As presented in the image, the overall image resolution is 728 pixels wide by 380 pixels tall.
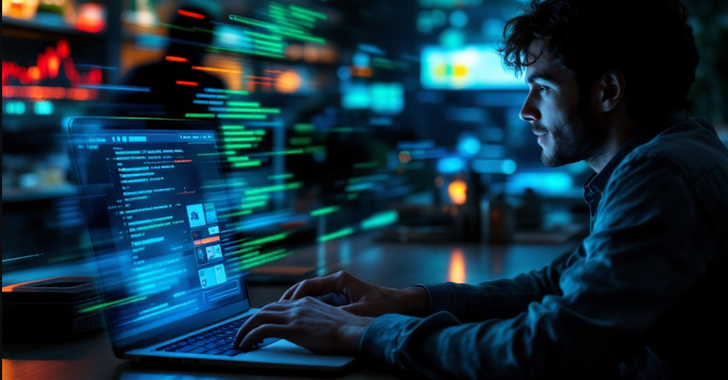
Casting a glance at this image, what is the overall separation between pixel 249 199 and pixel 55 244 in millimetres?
2526

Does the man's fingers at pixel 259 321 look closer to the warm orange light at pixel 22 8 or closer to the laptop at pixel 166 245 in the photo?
the laptop at pixel 166 245

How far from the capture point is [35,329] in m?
1.07

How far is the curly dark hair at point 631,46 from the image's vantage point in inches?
43.2

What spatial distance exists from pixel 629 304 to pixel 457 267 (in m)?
1.11

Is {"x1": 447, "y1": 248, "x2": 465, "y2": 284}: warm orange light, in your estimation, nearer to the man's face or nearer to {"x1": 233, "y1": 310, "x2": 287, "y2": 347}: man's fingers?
the man's face

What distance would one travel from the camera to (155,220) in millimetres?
1000

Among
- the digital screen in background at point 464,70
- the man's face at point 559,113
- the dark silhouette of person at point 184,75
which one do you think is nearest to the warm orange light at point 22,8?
the dark silhouette of person at point 184,75

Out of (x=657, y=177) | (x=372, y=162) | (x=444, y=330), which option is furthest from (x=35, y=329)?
(x=372, y=162)

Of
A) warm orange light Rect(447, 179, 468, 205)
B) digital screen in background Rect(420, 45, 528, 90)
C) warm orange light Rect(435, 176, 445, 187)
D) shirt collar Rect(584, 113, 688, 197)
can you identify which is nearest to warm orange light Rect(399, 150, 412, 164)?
warm orange light Rect(435, 176, 445, 187)

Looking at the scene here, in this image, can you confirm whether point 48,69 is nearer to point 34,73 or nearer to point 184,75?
point 34,73

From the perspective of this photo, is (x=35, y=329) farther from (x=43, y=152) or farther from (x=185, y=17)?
(x=43, y=152)

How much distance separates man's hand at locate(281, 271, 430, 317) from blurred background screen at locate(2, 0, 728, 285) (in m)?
0.16

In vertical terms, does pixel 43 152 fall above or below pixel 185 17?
below

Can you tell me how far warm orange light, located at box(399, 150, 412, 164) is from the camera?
4042 mm
